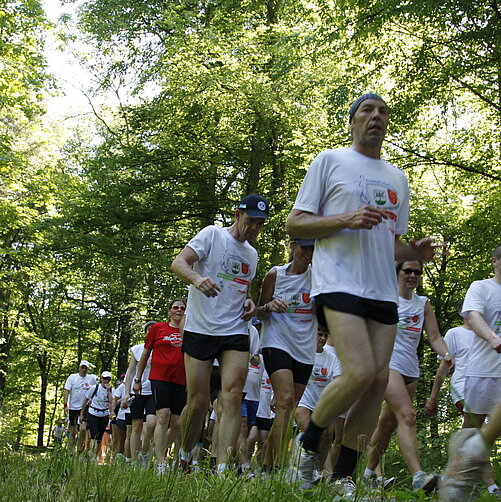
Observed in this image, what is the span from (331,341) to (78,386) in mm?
15025

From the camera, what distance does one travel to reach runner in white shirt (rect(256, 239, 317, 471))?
6897 millimetres

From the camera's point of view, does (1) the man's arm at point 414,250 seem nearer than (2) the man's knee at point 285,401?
Yes

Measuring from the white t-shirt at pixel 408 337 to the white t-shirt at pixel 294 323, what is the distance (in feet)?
2.62

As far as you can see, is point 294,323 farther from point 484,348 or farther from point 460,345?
point 460,345

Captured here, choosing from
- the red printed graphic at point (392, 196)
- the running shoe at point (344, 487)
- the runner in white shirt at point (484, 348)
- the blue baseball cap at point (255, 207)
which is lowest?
the running shoe at point (344, 487)

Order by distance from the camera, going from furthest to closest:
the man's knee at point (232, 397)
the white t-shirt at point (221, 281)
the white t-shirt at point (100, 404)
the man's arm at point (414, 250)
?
the white t-shirt at point (100, 404) → the white t-shirt at point (221, 281) → the man's knee at point (232, 397) → the man's arm at point (414, 250)

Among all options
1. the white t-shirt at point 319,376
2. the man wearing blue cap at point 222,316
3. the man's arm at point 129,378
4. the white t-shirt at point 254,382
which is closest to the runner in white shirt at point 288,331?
the man wearing blue cap at point 222,316

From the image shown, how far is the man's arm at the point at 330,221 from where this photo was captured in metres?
4.43

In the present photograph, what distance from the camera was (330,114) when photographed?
55.6ft

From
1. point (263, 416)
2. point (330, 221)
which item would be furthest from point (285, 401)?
point (263, 416)

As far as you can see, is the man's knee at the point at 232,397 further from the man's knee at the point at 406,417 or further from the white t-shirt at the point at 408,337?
the white t-shirt at the point at 408,337

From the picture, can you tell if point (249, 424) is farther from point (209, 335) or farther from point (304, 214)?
point (304, 214)

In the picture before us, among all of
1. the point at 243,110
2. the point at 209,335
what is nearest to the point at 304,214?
the point at 209,335

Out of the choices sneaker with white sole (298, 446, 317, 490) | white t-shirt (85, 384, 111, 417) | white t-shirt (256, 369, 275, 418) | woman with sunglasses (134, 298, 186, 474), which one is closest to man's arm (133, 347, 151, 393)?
woman with sunglasses (134, 298, 186, 474)
